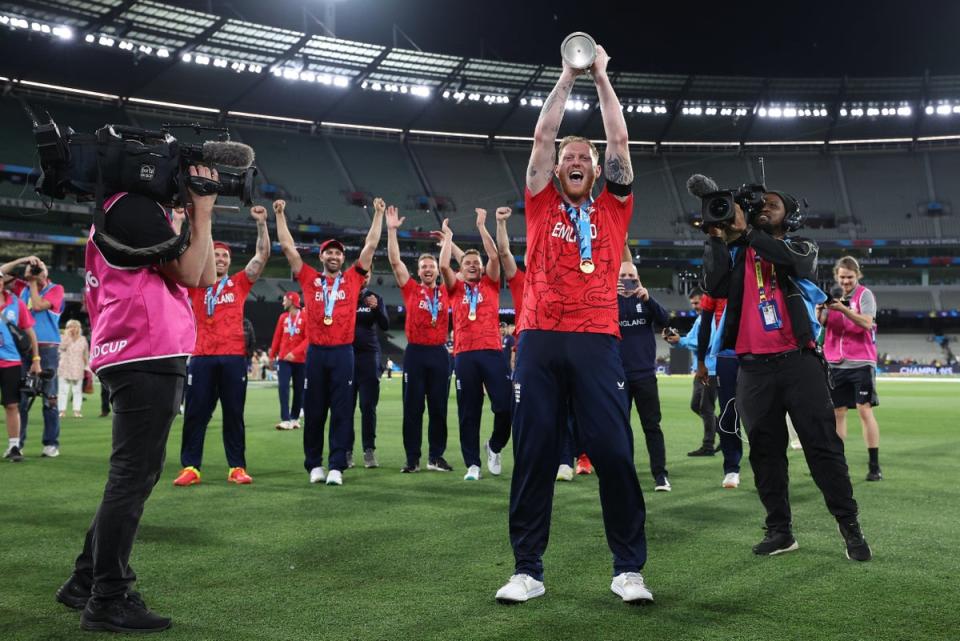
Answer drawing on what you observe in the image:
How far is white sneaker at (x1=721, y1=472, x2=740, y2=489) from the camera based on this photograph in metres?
7.32

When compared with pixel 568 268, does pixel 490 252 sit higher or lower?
higher

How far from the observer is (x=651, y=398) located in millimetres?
7613

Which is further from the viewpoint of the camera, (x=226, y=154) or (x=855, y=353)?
(x=855, y=353)

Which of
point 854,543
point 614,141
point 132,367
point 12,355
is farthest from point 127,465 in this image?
point 12,355

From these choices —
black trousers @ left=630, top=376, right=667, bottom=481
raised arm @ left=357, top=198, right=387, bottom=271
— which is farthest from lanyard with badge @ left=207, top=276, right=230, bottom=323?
black trousers @ left=630, top=376, right=667, bottom=481

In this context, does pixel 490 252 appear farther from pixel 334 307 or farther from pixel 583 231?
pixel 583 231

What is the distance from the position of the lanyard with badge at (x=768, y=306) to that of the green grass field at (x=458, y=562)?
4.66 ft

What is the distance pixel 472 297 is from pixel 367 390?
2.13 m

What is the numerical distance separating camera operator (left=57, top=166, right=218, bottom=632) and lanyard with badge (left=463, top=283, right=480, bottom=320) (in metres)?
4.78

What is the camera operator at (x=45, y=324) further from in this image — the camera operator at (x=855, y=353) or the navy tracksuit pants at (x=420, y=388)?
the camera operator at (x=855, y=353)

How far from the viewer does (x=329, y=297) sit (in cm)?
779

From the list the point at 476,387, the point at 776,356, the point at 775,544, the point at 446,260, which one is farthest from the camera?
the point at 446,260

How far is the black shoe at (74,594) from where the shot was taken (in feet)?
11.9

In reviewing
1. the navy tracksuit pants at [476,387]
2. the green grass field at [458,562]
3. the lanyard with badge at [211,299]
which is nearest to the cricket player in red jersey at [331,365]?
the green grass field at [458,562]
